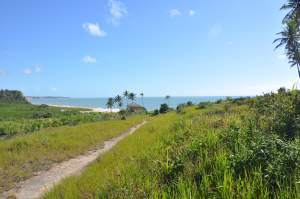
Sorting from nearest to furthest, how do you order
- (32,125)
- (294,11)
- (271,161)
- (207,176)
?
(271,161) → (207,176) → (294,11) → (32,125)

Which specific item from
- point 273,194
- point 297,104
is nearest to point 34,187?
point 273,194

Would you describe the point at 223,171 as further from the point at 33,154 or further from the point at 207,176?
the point at 33,154

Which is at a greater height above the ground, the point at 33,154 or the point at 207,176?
the point at 207,176

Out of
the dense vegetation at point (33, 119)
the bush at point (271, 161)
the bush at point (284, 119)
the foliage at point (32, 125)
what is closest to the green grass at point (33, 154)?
the bush at point (271, 161)

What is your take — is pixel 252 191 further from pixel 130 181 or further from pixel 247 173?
pixel 130 181

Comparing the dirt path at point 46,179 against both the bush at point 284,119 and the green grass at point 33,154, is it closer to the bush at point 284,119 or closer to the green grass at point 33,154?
the green grass at point 33,154

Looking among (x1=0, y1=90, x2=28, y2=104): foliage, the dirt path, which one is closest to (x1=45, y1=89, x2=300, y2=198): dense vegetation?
the dirt path

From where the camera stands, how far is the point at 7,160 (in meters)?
12.9

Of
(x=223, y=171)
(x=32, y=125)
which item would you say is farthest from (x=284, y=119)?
(x=32, y=125)

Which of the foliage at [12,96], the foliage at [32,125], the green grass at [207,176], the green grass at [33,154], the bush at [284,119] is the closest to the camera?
the green grass at [207,176]

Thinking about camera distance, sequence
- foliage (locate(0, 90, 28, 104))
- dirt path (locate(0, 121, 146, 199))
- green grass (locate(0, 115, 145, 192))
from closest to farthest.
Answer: dirt path (locate(0, 121, 146, 199)), green grass (locate(0, 115, 145, 192)), foliage (locate(0, 90, 28, 104))

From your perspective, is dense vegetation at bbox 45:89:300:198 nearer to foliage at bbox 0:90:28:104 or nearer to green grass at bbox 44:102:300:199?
green grass at bbox 44:102:300:199

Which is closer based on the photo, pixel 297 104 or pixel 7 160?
pixel 297 104

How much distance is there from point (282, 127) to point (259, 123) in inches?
37.9
